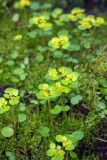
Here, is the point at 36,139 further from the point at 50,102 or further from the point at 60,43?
the point at 60,43

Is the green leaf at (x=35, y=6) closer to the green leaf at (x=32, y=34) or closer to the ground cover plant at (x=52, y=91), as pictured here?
the ground cover plant at (x=52, y=91)

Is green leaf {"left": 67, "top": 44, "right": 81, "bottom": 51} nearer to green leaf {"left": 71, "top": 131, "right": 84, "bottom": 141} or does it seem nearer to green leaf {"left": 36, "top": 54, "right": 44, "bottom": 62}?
green leaf {"left": 36, "top": 54, "right": 44, "bottom": 62}

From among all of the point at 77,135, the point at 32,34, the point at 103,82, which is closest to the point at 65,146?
the point at 77,135

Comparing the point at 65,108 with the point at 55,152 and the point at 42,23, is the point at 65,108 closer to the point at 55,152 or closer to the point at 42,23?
the point at 55,152

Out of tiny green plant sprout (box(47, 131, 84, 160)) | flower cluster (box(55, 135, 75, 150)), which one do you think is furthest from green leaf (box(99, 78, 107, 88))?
flower cluster (box(55, 135, 75, 150))

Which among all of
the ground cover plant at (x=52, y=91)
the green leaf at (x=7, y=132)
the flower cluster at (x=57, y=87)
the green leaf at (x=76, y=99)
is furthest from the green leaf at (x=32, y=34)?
the green leaf at (x=7, y=132)

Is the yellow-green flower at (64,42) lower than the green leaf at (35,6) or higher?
lower

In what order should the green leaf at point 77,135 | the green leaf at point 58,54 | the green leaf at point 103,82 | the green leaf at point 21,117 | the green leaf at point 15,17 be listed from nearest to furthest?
the green leaf at point 77,135 → the green leaf at point 21,117 → the green leaf at point 103,82 → the green leaf at point 58,54 → the green leaf at point 15,17
